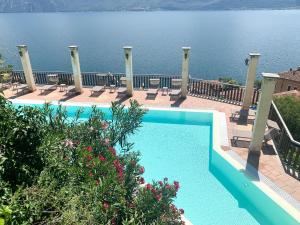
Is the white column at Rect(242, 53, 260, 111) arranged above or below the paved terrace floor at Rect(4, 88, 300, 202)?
above

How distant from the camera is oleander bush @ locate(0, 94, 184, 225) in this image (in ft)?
10.7

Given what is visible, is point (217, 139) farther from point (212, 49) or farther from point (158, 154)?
point (212, 49)

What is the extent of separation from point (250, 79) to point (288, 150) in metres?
3.99

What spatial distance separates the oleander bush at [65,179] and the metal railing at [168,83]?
8.77 meters

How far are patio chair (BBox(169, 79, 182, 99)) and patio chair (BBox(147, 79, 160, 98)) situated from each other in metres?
0.86

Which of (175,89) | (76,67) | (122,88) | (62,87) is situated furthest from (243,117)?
(62,87)

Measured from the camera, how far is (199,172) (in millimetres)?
8633

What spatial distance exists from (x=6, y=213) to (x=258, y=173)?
7.20m

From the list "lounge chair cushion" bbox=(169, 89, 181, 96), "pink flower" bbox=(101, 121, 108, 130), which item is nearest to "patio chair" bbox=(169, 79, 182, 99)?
"lounge chair cushion" bbox=(169, 89, 181, 96)

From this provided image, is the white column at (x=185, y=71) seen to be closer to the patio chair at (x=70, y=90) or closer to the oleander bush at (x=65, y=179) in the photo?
the patio chair at (x=70, y=90)

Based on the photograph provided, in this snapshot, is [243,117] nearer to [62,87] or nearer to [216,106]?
[216,106]

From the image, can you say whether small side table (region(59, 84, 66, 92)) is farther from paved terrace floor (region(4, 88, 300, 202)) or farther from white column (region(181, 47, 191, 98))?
white column (region(181, 47, 191, 98))

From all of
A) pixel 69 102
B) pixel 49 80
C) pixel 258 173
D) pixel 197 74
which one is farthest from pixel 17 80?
pixel 197 74

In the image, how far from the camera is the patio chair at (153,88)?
45.9 feet
